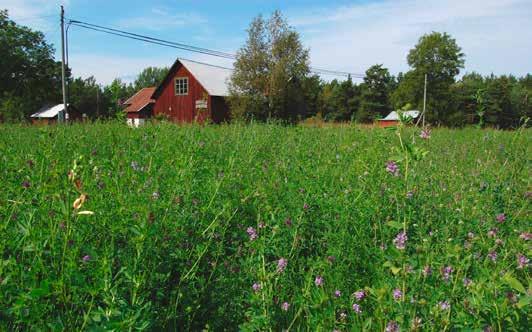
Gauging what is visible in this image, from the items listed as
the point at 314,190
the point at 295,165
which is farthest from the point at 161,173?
the point at 295,165

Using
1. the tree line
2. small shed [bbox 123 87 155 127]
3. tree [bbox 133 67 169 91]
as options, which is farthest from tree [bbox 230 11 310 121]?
Answer: tree [bbox 133 67 169 91]

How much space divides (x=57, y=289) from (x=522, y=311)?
1850 millimetres

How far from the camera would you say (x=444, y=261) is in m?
2.10

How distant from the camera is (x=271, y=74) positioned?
2862 centimetres

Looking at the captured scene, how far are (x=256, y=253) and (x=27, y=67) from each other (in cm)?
5630

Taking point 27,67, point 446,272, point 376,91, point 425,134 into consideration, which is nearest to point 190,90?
point 27,67

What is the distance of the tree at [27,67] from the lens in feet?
157

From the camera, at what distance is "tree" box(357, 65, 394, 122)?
2409 inches

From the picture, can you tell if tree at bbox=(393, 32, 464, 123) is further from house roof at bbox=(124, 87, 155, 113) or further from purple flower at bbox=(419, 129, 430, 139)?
purple flower at bbox=(419, 129, 430, 139)

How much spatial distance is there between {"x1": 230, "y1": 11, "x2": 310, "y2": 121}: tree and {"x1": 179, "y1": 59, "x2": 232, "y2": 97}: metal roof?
2350mm

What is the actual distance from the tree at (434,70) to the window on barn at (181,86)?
2665cm

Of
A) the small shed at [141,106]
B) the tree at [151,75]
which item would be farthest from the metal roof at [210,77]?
the tree at [151,75]

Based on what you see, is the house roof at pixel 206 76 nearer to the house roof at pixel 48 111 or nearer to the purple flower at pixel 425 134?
the house roof at pixel 48 111

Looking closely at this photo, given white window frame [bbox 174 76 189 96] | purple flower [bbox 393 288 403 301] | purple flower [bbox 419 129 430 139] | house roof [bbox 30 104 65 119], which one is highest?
white window frame [bbox 174 76 189 96]
